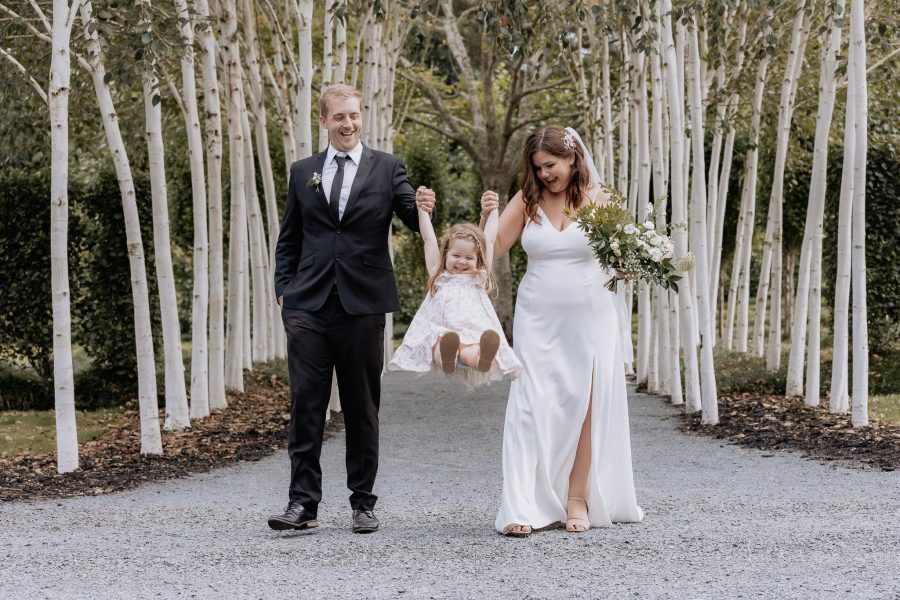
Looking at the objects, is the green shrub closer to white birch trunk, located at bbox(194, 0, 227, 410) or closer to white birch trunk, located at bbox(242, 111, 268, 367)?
white birch trunk, located at bbox(194, 0, 227, 410)

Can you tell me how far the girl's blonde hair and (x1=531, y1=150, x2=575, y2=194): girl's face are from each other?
0.45m

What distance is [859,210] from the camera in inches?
393

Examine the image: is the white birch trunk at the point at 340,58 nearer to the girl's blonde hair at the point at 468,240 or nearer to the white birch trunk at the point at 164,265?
the white birch trunk at the point at 164,265

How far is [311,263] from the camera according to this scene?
6066 mm

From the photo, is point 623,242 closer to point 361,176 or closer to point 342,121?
point 361,176

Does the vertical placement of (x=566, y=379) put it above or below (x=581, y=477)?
above

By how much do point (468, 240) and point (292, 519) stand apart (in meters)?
1.70

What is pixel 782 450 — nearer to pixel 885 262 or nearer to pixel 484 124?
pixel 885 262

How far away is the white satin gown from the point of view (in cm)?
631

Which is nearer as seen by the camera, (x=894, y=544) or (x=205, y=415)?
(x=894, y=544)

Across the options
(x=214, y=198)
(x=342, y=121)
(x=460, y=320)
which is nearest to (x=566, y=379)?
(x=460, y=320)

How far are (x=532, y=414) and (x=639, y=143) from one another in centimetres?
878

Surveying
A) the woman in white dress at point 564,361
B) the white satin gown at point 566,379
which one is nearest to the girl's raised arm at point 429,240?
the woman in white dress at point 564,361

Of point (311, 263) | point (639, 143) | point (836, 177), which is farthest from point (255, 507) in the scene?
point (836, 177)
